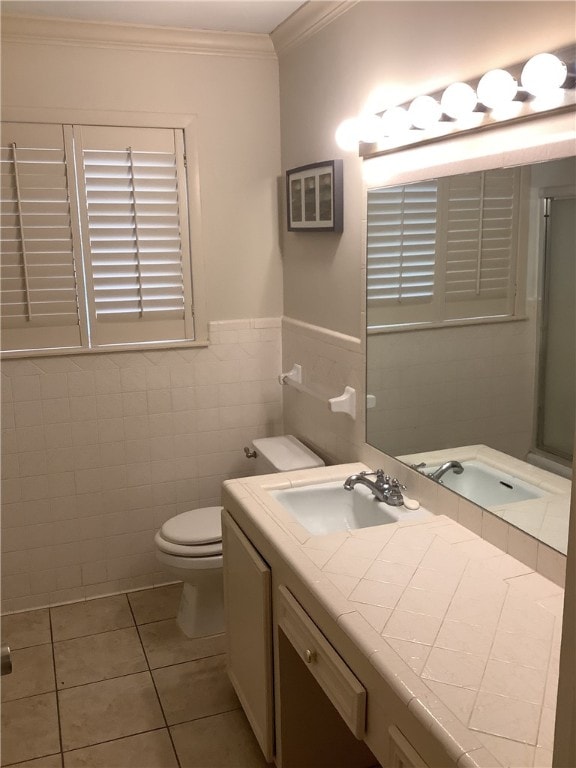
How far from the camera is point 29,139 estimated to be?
8.96 feet

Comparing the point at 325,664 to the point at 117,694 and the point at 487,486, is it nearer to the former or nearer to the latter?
the point at 487,486

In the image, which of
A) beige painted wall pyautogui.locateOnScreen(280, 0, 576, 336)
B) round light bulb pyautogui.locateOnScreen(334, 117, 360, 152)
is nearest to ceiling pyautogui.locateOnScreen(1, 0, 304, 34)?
beige painted wall pyautogui.locateOnScreen(280, 0, 576, 336)

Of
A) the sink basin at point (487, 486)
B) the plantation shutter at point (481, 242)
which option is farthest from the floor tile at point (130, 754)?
the plantation shutter at point (481, 242)

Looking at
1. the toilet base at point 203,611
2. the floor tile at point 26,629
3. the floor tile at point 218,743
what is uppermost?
the toilet base at point 203,611

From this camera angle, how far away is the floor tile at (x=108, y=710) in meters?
2.33

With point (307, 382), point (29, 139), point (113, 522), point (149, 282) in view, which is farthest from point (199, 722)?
point (29, 139)

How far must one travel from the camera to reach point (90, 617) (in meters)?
3.03

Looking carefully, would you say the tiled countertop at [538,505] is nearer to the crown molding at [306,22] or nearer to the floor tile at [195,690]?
the floor tile at [195,690]

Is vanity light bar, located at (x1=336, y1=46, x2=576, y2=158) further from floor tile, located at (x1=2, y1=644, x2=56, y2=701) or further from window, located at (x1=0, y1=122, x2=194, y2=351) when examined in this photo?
floor tile, located at (x1=2, y1=644, x2=56, y2=701)

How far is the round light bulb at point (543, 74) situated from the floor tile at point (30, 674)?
2.53m

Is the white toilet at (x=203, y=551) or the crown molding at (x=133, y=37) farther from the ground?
the crown molding at (x=133, y=37)

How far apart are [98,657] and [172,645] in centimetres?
30

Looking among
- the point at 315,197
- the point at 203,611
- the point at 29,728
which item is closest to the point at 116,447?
the point at 203,611

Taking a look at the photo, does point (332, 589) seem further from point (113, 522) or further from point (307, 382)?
point (113, 522)
